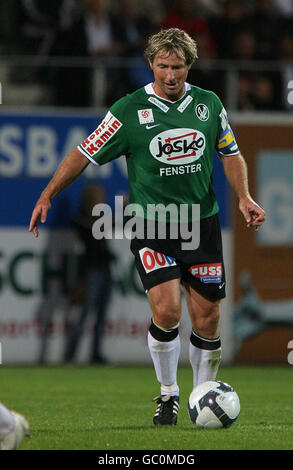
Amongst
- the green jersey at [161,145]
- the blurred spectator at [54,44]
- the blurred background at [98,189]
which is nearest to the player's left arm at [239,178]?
the green jersey at [161,145]

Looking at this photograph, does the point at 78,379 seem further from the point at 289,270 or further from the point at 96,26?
the point at 96,26

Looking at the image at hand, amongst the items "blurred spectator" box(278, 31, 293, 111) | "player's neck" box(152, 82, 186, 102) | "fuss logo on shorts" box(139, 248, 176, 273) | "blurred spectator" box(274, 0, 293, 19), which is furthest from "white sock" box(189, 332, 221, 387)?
"blurred spectator" box(274, 0, 293, 19)

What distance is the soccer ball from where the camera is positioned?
22.4 feet

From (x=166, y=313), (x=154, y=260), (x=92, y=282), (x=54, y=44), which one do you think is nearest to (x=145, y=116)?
(x=154, y=260)

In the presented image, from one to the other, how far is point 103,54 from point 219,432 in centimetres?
793

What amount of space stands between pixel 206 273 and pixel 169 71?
4.60ft

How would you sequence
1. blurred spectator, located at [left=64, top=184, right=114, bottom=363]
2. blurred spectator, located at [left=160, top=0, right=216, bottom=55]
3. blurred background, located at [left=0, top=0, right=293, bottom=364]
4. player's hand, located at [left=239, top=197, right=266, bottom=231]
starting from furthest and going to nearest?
1. blurred spectator, located at [left=160, top=0, right=216, bottom=55]
2. blurred spectator, located at [left=64, top=184, right=114, bottom=363]
3. blurred background, located at [left=0, top=0, right=293, bottom=364]
4. player's hand, located at [left=239, top=197, right=266, bottom=231]

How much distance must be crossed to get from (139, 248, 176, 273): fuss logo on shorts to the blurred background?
632 centimetres

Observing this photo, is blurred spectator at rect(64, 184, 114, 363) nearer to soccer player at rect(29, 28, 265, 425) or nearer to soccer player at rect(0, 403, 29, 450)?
soccer player at rect(29, 28, 265, 425)

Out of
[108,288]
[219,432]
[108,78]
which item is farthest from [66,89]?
[219,432]

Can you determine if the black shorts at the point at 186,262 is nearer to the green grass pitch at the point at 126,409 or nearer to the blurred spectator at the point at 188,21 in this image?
the green grass pitch at the point at 126,409

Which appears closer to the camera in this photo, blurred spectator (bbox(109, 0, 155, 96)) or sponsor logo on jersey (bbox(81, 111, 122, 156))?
sponsor logo on jersey (bbox(81, 111, 122, 156))

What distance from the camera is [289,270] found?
1421 centimetres
